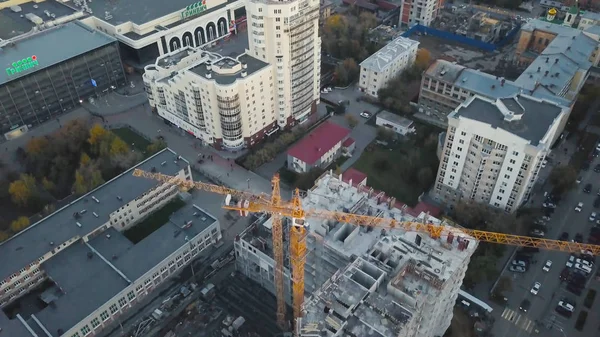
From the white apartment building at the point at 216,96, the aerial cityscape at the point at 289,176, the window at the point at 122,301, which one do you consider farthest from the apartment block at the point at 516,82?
the window at the point at 122,301

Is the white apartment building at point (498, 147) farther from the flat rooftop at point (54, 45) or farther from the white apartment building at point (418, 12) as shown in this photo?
the flat rooftop at point (54, 45)

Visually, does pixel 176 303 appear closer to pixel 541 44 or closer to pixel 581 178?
pixel 581 178

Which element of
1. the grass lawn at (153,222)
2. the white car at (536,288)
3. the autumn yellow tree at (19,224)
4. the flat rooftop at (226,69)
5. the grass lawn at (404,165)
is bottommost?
the white car at (536,288)

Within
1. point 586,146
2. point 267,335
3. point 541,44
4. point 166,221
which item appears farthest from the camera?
point 541,44

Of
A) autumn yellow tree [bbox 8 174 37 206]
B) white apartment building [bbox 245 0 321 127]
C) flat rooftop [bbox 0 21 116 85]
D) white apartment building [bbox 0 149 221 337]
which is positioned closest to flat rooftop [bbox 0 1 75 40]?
flat rooftop [bbox 0 21 116 85]

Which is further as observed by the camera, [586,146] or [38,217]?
[586,146]

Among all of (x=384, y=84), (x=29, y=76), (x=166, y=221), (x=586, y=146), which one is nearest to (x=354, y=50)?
(x=384, y=84)
